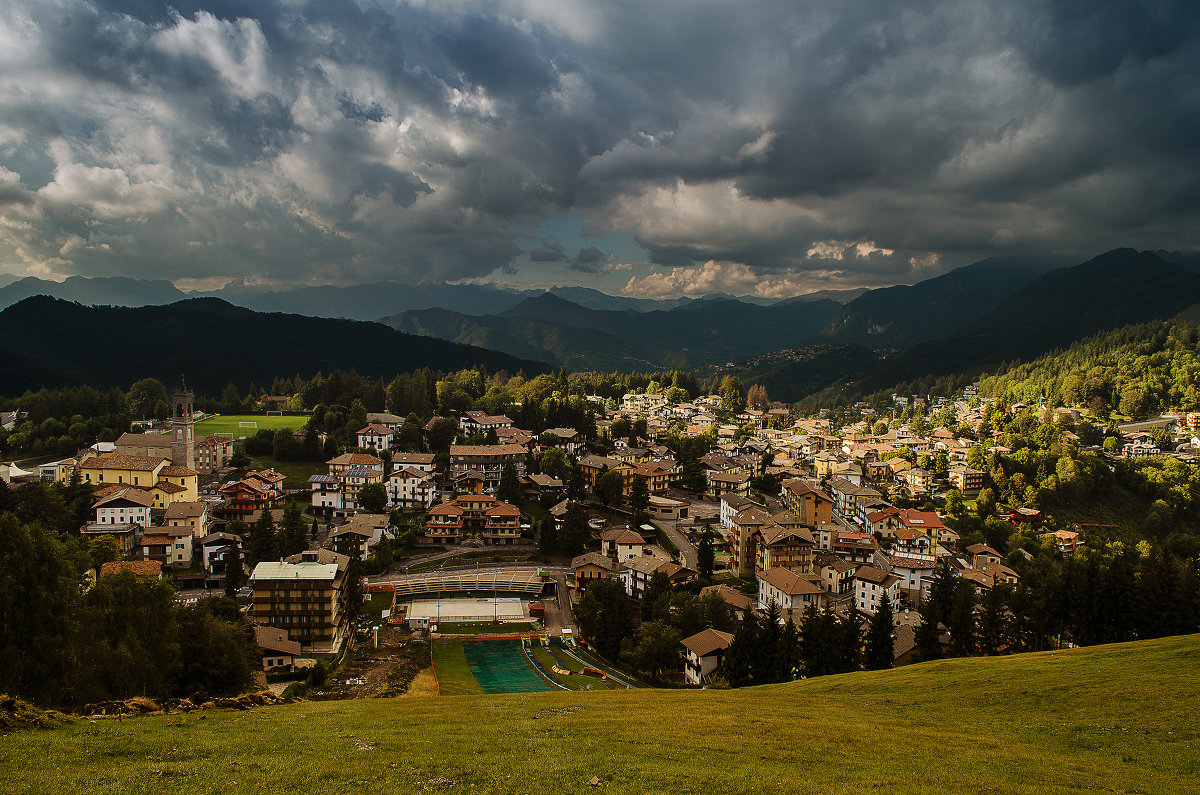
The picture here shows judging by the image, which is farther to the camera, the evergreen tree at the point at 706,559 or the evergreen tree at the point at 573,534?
the evergreen tree at the point at 573,534

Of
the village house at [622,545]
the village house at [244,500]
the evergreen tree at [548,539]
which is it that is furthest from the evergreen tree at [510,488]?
the village house at [244,500]

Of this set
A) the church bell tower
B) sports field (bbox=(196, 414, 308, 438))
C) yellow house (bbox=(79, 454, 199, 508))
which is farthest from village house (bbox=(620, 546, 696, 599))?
sports field (bbox=(196, 414, 308, 438))

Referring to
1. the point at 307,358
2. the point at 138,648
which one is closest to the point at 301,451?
the point at 138,648

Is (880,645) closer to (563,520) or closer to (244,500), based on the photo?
(563,520)

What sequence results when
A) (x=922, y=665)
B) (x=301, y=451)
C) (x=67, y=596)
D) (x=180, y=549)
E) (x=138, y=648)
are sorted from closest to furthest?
(x=67, y=596), (x=138, y=648), (x=922, y=665), (x=180, y=549), (x=301, y=451)

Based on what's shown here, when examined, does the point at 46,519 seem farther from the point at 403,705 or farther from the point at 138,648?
the point at 403,705

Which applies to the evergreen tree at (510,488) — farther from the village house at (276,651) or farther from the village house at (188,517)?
the village house at (276,651)
